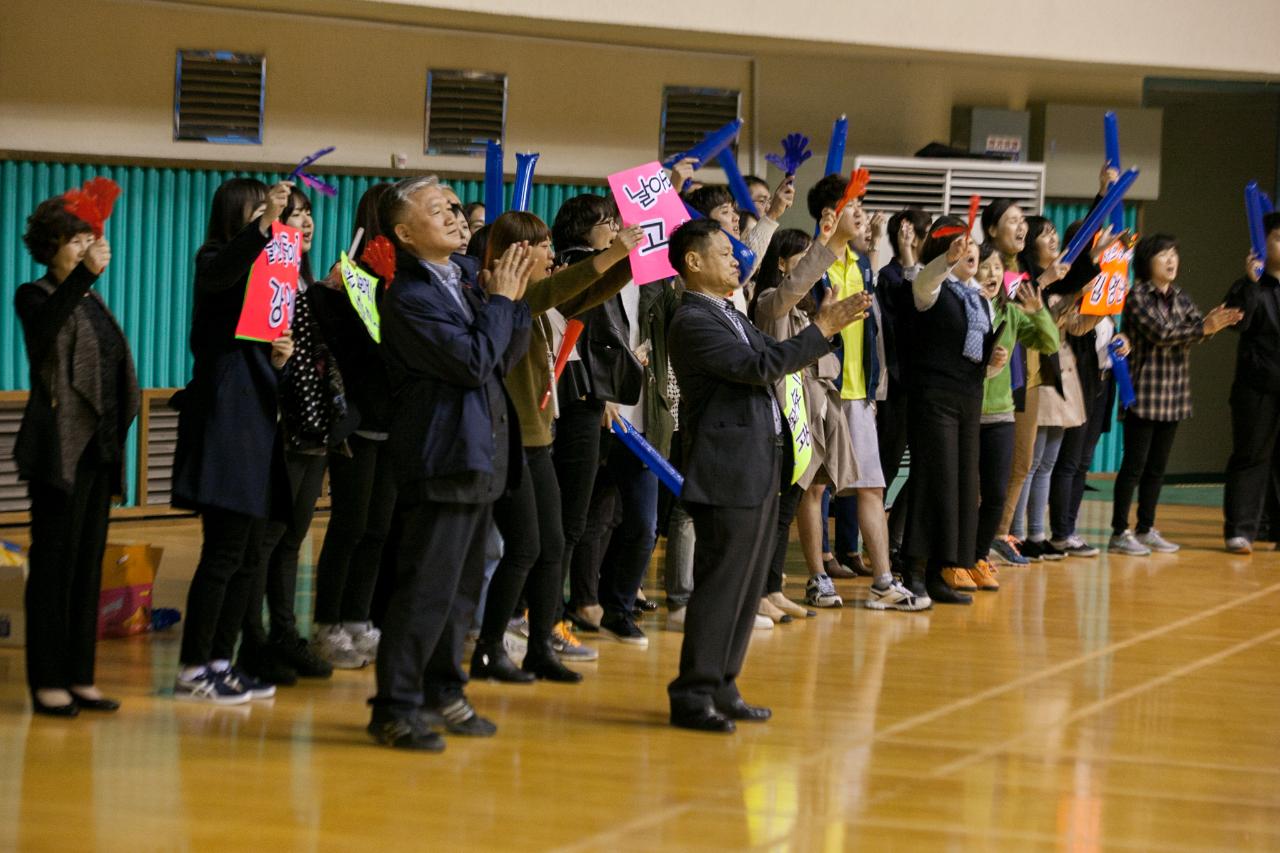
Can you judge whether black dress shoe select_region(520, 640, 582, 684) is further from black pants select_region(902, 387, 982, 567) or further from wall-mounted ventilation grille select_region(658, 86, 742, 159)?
wall-mounted ventilation grille select_region(658, 86, 742, 159)

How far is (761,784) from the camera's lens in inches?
142

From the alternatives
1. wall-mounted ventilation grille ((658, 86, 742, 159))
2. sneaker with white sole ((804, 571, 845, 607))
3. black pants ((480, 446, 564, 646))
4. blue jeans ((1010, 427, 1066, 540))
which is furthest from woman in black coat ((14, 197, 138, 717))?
wall-mounted ventilation grille ((658, 86, 742, 159))

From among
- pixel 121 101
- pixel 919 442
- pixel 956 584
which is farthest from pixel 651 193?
pixel 121 101

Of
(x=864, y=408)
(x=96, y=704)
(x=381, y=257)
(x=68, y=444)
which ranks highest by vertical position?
(x=381, y=257)

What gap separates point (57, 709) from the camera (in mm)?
4047

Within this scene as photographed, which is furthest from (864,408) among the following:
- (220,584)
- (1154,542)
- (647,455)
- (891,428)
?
(220,584)

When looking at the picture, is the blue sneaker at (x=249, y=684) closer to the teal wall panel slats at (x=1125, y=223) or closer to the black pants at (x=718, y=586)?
the black pants at (x=718, y=586)

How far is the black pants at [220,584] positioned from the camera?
4.13 meters

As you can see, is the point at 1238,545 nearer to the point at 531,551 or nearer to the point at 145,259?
the point at 531,551

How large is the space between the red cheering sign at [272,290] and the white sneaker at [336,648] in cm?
94

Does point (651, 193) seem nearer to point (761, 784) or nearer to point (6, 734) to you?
point (761, 784)

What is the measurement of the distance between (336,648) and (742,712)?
1217 mm

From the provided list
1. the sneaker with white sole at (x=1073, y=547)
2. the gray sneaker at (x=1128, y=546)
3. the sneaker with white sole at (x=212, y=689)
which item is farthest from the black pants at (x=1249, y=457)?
the sneaker with white sole at (x=212, y=689)

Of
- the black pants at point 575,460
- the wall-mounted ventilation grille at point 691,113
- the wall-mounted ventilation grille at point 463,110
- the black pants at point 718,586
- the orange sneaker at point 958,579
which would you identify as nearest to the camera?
the black pants at point 718,586
